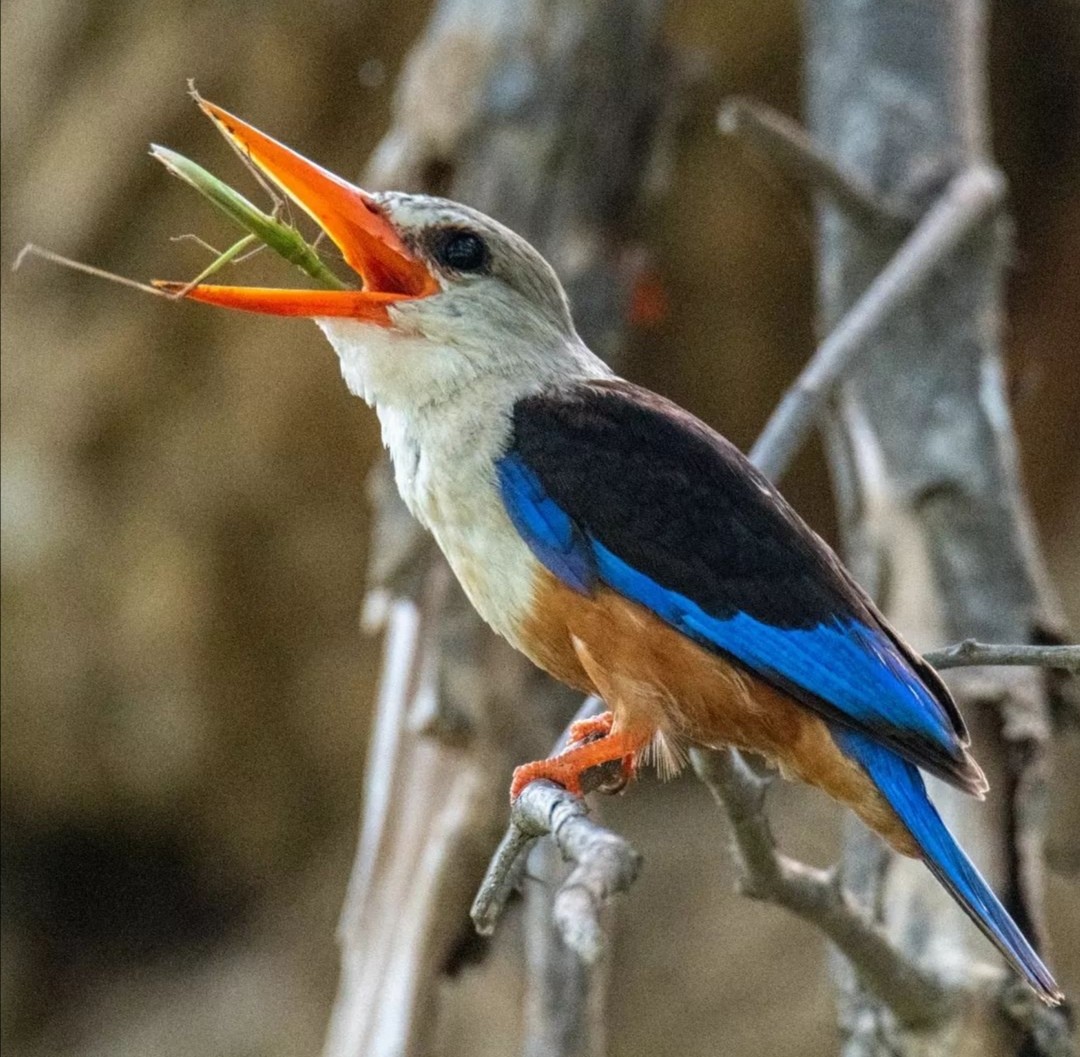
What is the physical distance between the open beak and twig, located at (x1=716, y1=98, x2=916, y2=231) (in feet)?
3.14

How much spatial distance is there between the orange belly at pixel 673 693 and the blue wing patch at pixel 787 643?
0.07 feet

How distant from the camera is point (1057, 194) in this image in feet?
19.8

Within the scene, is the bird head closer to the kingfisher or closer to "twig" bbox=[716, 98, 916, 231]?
the kingfisher

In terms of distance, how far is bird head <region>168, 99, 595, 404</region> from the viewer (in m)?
2.89

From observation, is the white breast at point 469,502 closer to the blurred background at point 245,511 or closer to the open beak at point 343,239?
the open beak at point 343,239

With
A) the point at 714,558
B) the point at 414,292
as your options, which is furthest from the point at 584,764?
the point at 414,292

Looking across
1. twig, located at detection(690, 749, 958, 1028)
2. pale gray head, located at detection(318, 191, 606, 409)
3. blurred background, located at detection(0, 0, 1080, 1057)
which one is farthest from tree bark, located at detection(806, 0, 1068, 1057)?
blurred background, located at detection(0, 0, 1080, 1057)

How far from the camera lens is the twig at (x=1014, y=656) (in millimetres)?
2197

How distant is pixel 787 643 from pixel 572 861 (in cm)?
90

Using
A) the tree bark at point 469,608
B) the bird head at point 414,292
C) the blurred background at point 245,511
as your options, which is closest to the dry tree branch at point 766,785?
the bird head at point 414,292

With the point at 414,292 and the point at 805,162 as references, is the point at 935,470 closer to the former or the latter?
the point at 805,162

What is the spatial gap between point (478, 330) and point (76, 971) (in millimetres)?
4460

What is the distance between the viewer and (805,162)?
12.6 feet

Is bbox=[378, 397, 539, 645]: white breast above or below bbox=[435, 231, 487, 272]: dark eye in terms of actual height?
below
